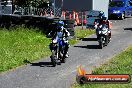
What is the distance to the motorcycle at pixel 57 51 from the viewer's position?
1400 cm

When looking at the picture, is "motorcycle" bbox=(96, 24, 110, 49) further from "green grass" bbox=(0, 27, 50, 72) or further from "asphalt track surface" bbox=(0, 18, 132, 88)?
"green grass" bbox=(0, 27, 50, 72)

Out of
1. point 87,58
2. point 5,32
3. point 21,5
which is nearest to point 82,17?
point 21,5

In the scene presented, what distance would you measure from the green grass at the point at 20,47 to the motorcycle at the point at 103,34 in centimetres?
260

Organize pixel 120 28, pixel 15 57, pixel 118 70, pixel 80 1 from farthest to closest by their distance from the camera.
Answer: pixel 80 1
pixel 120 28
pixel 15 57
pixel 118 70

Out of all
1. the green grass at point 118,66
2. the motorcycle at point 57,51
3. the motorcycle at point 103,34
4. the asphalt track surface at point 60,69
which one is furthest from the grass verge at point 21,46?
the green grass at point 118,66

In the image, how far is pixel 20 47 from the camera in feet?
60.2

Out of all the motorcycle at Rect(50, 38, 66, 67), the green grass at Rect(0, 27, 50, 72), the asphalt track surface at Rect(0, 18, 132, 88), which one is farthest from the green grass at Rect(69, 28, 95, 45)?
the motorcycle at Rect(50, 38, 66, 67)

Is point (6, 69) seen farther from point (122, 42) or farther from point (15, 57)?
point (122, 42)

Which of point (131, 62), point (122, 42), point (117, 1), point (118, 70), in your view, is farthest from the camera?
point (117, 1)

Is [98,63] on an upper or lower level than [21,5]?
lower

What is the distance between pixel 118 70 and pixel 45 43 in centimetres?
785

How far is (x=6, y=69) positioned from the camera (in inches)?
530

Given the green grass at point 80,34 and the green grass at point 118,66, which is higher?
the green grass at point 80,34

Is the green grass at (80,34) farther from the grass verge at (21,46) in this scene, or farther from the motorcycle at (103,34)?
the motorcycle at (103,34)
